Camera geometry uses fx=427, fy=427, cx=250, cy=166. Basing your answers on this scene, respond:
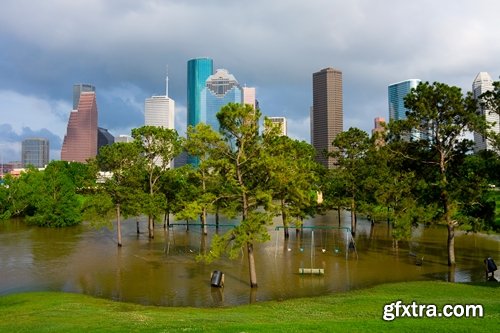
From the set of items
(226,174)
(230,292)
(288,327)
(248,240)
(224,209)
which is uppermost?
(226,174)

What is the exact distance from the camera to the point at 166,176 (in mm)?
52344

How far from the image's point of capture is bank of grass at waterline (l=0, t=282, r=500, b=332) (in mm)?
14305

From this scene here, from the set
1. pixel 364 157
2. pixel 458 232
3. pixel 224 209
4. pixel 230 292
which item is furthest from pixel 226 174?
pixel 458 232

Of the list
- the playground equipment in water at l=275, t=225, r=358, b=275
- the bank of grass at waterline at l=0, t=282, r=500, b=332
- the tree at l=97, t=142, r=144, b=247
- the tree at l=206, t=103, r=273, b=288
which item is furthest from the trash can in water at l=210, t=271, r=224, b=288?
the tree at l=97, t=142, r=144, b=247

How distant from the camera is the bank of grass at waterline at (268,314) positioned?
14305mm

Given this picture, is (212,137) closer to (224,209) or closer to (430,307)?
(224,209)

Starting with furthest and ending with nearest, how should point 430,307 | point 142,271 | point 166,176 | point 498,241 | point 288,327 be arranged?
1. point 166,176
2. point 498,241
3. point 142,271
4. point 430,307
5. point 288,327

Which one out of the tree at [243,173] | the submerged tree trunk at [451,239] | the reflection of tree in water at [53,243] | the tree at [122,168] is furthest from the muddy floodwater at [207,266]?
the tree at [122,168]

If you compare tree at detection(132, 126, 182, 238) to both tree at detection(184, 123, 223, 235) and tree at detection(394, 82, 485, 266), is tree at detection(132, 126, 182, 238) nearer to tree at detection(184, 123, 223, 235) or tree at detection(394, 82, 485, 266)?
tree at detection(184, 123, 223, 235)

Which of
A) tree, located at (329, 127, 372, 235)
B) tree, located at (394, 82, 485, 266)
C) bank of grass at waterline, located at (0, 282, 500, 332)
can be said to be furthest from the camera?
tree, located at (329, 127, 372, 235)

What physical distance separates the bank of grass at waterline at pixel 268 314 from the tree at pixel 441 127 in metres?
8.55

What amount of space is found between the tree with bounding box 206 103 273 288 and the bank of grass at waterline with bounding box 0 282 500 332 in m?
4.33

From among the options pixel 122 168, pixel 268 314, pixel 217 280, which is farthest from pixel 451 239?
pixel 122 168

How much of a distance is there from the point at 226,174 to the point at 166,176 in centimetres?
2651
